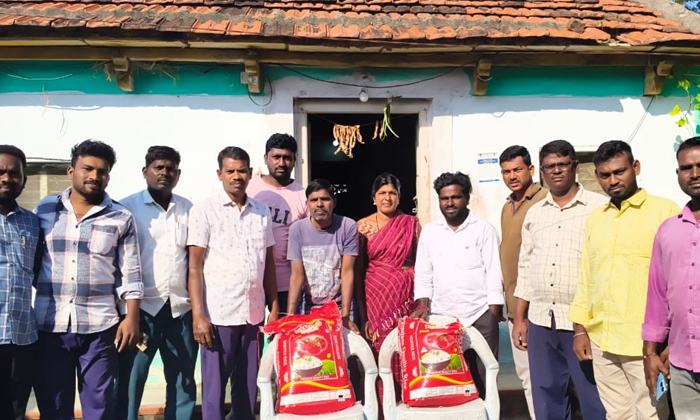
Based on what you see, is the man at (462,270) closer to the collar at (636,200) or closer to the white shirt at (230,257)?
the collar at (636,200)

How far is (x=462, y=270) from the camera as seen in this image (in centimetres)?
334

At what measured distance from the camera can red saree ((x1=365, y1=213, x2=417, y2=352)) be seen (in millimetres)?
3557

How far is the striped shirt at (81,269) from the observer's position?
2.77 m

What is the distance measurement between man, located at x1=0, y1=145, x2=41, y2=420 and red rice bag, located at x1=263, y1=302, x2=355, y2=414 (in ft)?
4.10

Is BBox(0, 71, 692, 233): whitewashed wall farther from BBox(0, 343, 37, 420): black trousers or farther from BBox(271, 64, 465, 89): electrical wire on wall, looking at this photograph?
BBox(0, 343, 37, 420): black trousers

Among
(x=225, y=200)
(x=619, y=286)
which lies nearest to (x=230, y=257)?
(x=225, y=200)

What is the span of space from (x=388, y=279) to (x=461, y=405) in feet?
3.09

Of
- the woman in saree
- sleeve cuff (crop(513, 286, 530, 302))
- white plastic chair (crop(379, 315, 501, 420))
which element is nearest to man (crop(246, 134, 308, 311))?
the woman in saree

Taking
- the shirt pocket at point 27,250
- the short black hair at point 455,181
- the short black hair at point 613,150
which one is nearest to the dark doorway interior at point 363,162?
the short black hair at point 455,181

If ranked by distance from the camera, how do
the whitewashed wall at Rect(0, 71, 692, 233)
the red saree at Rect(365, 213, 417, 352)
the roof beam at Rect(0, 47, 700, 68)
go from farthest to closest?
1. the whitewashed wall at Rect(0, 71, 692, 233)
2. the roof beam at Rect(0, 47, 700, 68)
3. the red saree at Rect(365, 213, 417, 352)

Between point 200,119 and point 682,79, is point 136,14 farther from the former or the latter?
point 682,79

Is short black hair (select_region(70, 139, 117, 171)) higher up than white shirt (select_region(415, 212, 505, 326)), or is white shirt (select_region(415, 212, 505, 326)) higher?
short black hair (select_region(70, 139, 117, 171))

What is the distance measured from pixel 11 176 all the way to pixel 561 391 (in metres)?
3.33

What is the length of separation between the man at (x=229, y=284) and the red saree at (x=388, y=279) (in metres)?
0.77
